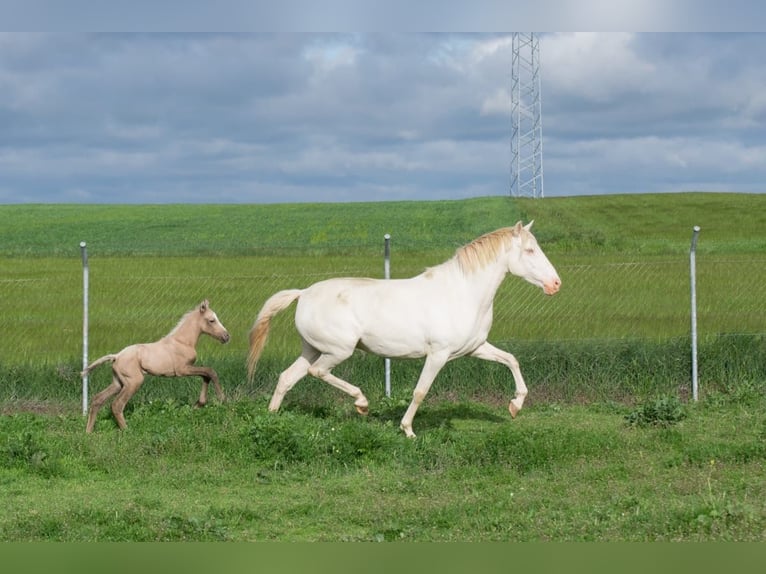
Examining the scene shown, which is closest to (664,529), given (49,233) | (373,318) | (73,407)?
(373,318)

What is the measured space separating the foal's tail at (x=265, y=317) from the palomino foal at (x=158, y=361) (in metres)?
0.37

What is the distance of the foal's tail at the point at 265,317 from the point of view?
33.4ft

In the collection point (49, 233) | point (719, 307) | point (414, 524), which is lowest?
point (414, 524)

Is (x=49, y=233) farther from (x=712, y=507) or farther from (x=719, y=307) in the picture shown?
(x=712, y=507)

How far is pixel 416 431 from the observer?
10.1 meters

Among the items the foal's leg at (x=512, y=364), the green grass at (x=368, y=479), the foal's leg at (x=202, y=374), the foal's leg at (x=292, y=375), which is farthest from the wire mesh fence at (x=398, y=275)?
the green grass at (x=368, y=479)

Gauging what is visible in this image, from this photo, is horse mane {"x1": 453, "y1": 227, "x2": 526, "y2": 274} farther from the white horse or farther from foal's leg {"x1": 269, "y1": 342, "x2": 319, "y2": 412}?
foal's leg {"x1": 269, "y1": 342, "x2": 319, "y2": 412}

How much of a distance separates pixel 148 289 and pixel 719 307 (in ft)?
35.8

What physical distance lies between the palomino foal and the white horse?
42.1 inches

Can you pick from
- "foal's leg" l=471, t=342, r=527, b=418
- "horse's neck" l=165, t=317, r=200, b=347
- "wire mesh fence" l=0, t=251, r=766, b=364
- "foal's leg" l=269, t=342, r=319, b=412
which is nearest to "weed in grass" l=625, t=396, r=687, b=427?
"foal's leg" l=471, t=342, r=527, b=418

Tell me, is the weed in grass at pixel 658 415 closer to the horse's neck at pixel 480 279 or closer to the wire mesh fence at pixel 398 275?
the horse's neck at pixel 480 279

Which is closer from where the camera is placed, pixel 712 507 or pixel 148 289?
pixel 712 507

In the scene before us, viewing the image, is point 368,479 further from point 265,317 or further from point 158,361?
point 158,361

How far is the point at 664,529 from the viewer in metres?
5.65
